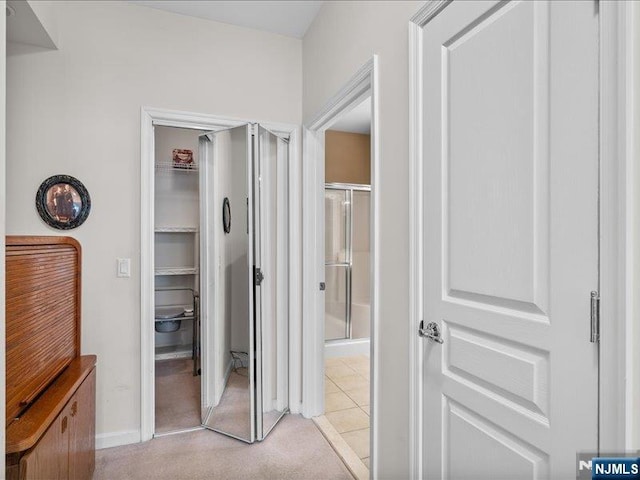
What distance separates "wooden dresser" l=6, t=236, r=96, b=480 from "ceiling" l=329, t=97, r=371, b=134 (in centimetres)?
275

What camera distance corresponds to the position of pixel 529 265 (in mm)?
911

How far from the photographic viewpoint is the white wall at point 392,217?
1.42 metres

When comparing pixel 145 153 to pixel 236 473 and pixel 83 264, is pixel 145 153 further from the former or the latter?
pixel 236 473

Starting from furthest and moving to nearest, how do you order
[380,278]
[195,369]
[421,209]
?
1. [195,369]
2. [380,278]
3. [421,209]

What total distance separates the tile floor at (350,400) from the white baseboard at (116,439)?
126cm

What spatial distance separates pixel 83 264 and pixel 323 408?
6.16 feet

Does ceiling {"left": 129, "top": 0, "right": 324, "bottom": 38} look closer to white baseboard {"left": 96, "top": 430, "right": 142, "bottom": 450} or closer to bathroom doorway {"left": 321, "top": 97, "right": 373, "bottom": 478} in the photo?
bathroom doorway {"left": 321, "top": 97, "right": 373, "bottom": 478}

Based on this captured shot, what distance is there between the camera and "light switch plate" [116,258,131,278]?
86.7 inches

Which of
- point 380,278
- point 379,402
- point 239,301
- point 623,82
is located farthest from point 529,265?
point 239,301

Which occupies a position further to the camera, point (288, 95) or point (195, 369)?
point (195, 369)

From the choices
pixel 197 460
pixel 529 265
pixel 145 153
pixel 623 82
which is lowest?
pixel 197 460

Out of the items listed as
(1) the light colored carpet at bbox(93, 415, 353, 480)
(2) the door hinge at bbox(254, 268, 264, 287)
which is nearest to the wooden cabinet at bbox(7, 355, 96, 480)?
(1) the light colored carpet at bbox(93, 415, 353, 480)

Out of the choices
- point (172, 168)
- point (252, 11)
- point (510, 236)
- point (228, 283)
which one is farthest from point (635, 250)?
point (172, 168)

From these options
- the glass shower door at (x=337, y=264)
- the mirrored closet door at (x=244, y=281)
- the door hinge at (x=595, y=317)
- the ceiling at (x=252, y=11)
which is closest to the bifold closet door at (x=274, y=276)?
the mirrored closet door at (x=244, y=281)
